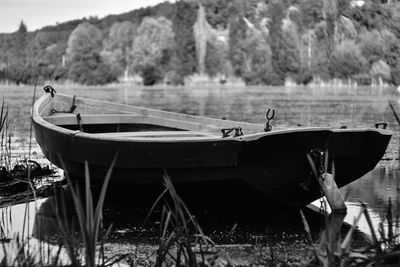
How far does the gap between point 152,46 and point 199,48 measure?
7770mm

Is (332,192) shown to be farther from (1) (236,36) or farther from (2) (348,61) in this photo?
(1) (236,36)

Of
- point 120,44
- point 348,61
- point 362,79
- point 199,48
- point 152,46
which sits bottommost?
point 362,79

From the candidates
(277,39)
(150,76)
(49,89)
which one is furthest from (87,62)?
(49,89)

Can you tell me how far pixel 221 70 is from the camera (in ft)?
291

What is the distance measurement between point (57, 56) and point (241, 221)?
95.8 metres

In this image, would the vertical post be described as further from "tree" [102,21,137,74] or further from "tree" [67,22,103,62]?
"tree" [102,21,137,74]

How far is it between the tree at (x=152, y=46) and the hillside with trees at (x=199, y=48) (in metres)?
0.15

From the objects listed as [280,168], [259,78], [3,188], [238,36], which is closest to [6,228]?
[3,188]

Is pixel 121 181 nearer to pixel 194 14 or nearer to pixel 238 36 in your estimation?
pixel 238 36

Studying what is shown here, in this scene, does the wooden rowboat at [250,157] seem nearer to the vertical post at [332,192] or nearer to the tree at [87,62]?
the vertical post at [332,192]

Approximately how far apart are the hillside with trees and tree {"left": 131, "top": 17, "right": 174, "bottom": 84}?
148mm

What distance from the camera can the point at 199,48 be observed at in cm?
9475

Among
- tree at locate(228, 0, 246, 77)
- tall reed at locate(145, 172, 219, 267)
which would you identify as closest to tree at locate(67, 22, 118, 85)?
tree at locate(228, 0, 246, 77)

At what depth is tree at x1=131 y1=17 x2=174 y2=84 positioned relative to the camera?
304 feet
